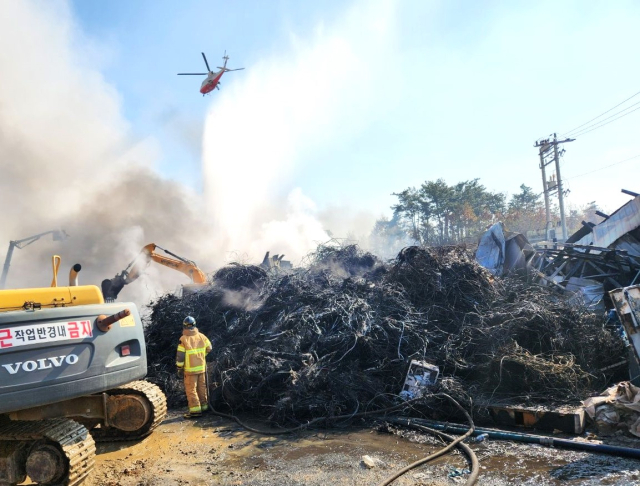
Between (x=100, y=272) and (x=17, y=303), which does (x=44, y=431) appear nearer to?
(x=17, y=303)

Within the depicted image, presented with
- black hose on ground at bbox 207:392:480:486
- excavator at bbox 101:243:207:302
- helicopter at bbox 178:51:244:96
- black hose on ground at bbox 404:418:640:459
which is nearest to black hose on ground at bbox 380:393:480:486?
black hose on ground at bbox 207:392:480:486

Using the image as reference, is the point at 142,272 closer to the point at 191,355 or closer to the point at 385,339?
the point at 191,355

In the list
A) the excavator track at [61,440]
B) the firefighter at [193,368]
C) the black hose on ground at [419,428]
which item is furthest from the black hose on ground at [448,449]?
the firefighter at [193,368]

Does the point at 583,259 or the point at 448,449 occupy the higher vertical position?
the point at 583,259

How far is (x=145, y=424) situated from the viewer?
18.8ft

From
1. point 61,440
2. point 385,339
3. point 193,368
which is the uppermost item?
point 385,339

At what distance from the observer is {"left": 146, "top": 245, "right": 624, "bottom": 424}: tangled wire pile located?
648 cm

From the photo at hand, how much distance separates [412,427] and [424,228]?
38.3 metres

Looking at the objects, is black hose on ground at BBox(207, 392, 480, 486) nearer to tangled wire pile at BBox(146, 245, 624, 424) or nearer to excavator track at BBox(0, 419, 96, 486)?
tangled wire pile at BBox(146, 245, 624, 424)

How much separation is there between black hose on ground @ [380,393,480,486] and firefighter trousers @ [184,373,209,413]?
285cm

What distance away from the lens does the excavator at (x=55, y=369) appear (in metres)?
3.73

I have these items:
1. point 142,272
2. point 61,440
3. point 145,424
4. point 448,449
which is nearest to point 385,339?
point 448,449

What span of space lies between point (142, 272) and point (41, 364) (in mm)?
8415

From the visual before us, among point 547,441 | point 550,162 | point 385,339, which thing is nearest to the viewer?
point 547,441
